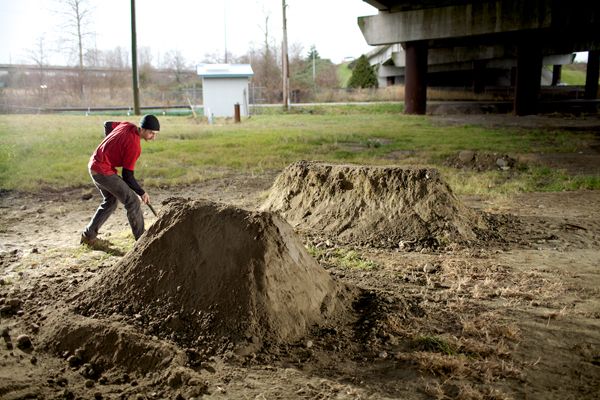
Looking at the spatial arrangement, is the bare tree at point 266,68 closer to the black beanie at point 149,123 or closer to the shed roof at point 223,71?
the shed roof at point 223,71

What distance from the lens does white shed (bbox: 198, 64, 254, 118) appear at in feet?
106

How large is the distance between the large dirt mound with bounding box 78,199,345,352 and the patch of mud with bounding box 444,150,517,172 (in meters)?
8.29

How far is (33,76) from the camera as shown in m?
8.96

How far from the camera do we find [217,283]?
427 cm

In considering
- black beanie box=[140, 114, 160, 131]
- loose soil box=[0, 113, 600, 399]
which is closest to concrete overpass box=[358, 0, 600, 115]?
loose soil box=[0, 113, 600, 399]

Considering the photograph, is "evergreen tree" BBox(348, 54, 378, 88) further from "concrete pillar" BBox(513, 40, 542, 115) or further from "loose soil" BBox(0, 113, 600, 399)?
"loose soil" BBox(0, 113, 600, 399)

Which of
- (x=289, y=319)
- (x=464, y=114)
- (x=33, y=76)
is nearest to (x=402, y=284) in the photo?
(x=289, y=319)

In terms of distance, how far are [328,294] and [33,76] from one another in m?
6.81

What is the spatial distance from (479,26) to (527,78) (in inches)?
156

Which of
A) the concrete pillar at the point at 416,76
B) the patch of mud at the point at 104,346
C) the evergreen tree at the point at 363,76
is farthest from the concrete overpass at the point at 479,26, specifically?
the evergreen tree at the point at 363,76

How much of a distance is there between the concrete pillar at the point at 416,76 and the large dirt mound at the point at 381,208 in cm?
1884

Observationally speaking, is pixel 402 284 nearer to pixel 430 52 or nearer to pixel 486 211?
pixel 486 211

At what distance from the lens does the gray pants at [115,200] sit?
20.7 feet

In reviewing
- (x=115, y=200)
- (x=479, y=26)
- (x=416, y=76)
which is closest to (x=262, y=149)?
(x=115, y=200)
